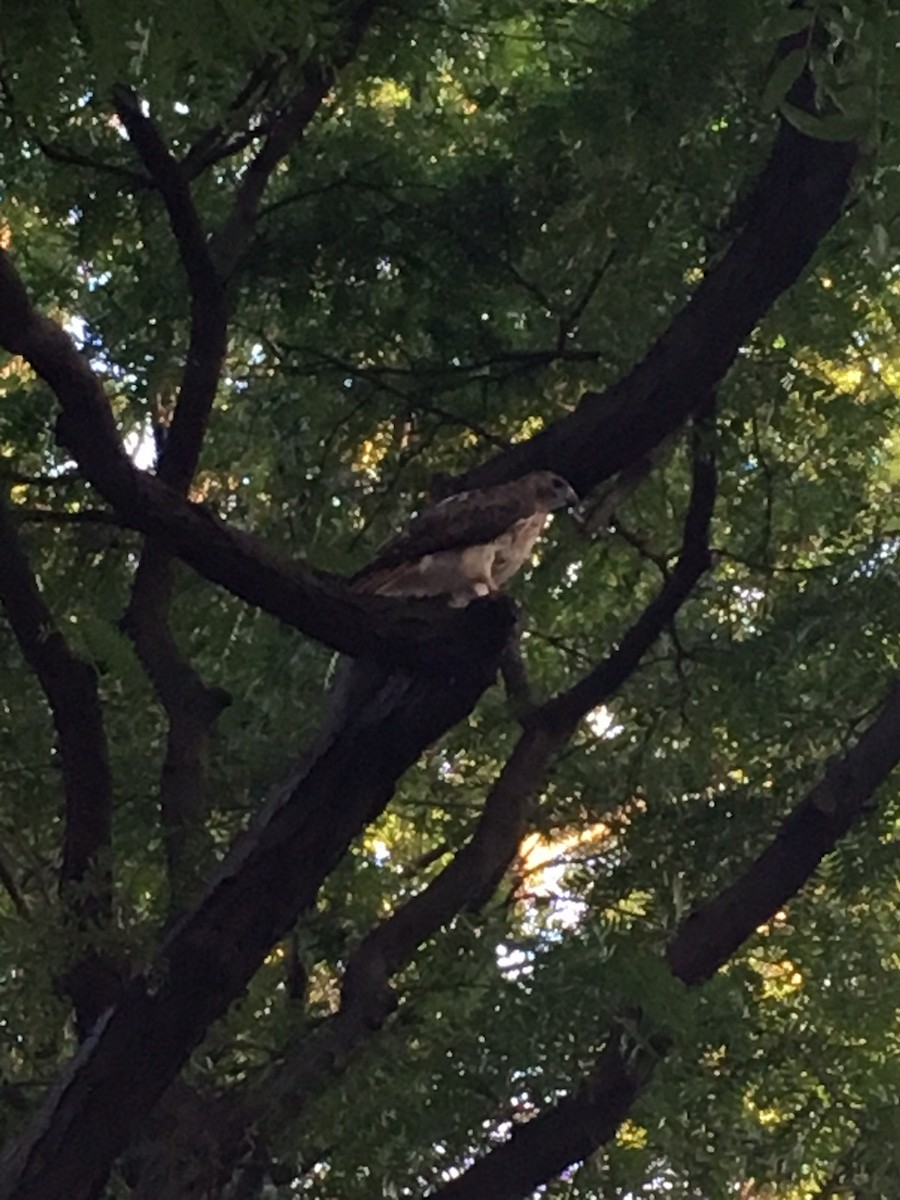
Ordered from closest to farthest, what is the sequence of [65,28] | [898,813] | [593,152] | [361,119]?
[65,28] < [593,152] < [898,813] < [361,119]

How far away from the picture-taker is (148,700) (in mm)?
5762

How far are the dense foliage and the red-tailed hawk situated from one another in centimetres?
16

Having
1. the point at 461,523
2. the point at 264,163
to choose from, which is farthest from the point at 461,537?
the point at 264,163

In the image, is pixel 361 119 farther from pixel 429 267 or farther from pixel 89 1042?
pixel 89 1042

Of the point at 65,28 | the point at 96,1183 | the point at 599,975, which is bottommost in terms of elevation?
the point at 96,1183

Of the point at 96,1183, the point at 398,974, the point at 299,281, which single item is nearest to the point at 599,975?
the point at 398,974

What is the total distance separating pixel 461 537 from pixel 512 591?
3.85 ft

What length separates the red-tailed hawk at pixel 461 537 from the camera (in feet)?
16.6

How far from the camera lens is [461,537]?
507cm

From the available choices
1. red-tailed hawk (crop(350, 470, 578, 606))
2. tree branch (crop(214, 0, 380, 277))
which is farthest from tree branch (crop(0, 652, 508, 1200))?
tree branch (crop(214, 0, 380, 277))

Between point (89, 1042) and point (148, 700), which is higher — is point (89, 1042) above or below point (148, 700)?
below

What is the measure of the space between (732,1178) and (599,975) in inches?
44.9

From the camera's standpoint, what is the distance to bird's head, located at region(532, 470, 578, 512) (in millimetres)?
5027

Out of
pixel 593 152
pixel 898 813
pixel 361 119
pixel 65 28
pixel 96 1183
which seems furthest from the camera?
pixel 361 119
